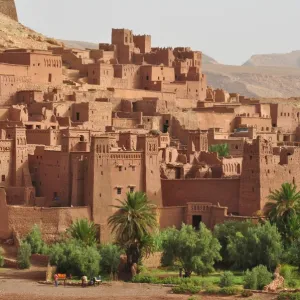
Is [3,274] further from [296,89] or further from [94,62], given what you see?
[296,89]

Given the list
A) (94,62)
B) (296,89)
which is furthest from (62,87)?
(296,89)

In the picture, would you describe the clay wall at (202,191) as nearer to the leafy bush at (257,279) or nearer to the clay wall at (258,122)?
the leafy bush at (257,279)

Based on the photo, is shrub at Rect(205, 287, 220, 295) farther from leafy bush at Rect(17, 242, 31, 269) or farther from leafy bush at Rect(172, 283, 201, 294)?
leafy bush at Rect(17, 242, 31, 269)

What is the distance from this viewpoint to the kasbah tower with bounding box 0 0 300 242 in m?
44.8

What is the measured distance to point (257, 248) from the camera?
42750 millimetres

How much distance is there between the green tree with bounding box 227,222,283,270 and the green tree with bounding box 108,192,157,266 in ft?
9.12

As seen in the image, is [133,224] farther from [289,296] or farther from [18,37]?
[18,37]

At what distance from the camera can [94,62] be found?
61000mm

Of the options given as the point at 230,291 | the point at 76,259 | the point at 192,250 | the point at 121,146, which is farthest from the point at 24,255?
the point at 230,291

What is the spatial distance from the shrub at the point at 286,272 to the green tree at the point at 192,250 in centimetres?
206

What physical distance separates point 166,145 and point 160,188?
13.5 ft

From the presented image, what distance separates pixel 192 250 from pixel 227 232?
224cm

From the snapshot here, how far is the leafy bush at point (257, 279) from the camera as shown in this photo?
3997 cm

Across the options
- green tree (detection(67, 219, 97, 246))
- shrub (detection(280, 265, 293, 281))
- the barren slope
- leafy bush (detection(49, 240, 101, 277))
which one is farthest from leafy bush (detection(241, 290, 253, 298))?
the barren slope
